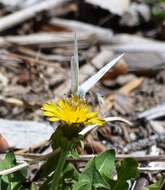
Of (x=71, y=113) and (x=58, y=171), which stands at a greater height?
(x=71, y=113)

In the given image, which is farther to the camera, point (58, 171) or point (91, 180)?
point (91, 180)

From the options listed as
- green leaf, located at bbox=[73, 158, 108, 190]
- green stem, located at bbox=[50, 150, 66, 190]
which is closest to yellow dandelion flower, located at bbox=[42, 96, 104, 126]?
green stem, located at bbox=[50, 150, 66, 190]

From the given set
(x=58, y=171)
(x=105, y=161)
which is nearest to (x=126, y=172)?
(x=105, y=161)

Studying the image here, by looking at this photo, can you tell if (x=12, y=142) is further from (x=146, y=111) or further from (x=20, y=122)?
(x=146, y=111)

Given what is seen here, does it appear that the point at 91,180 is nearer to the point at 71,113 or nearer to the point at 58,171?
the point at 58,171

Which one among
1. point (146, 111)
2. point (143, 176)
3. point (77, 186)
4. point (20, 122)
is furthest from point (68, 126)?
point (146, 111)

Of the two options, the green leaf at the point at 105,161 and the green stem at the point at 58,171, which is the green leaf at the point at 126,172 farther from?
the green stem at the point at 58,171

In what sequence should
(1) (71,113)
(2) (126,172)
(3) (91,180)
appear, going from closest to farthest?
1. (1) (71,113)
2. (3) (91,180)
3. (2) (126,172)

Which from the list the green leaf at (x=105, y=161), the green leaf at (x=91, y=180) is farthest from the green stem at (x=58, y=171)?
the green leaf at (x=105, y=161)
